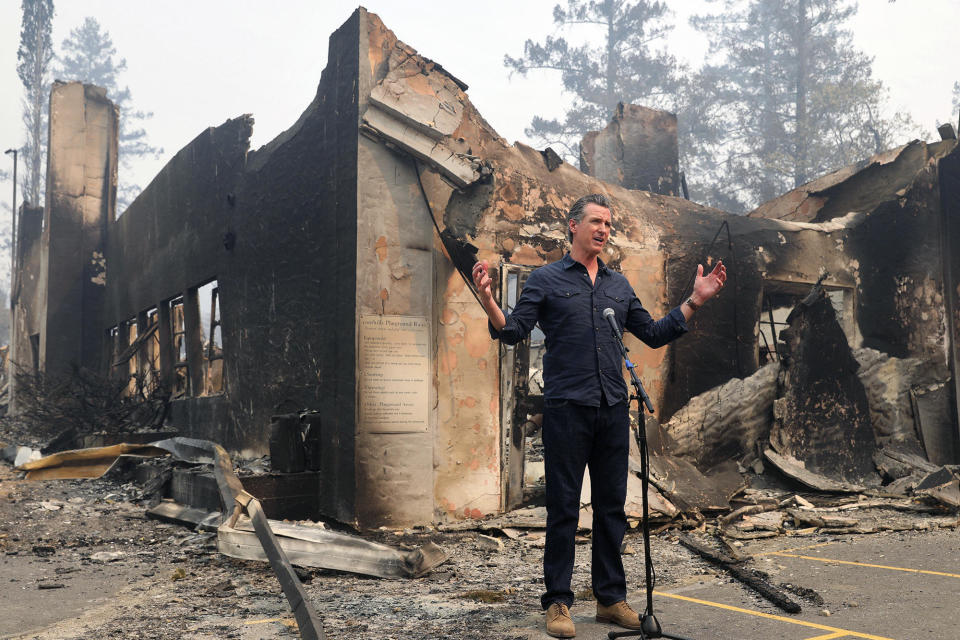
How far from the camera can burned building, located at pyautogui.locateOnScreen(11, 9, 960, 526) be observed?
661 cm

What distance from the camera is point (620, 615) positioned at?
3471 mm

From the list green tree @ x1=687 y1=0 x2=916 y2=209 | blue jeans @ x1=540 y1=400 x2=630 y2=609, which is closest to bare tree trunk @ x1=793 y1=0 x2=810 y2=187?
green tree @ x1=687 y1=0 x2=916 y2=209

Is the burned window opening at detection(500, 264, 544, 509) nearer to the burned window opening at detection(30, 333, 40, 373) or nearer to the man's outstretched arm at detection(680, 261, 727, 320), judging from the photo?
the man's outstretched arm at detection(680, 261, 727, 320)

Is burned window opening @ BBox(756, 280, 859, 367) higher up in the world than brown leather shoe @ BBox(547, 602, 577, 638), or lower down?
higher up

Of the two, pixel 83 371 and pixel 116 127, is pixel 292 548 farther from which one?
pixel 116 127

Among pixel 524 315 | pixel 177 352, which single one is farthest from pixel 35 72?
pixel 524 315

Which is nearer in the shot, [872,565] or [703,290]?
[703,290]

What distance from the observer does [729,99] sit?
96.8 feet

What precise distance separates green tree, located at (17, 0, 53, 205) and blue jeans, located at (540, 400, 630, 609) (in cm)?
3613

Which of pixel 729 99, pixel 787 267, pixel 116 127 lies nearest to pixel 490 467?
pixel 787 267

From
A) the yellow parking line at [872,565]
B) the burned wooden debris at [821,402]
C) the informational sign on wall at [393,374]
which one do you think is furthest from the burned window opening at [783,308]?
the informational sign on wall at [393,374]

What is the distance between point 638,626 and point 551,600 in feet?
1.31

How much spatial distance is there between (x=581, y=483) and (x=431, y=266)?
12.0ft

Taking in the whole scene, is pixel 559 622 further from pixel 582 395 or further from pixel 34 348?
pixel 34 348
